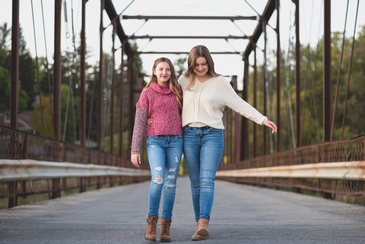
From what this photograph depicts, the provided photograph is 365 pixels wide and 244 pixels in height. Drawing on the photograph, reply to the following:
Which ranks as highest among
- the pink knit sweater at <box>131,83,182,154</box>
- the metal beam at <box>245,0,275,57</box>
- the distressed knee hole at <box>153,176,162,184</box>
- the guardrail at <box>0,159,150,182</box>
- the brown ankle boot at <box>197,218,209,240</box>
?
the metal beam at <box>245,0,275,57</box>

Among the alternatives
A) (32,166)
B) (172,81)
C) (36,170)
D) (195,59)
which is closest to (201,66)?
(195,59)

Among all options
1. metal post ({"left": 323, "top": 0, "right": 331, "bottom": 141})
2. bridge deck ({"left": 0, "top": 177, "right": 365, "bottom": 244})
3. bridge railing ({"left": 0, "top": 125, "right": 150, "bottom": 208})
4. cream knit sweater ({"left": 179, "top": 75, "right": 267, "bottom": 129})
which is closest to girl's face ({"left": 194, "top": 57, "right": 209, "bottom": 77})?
A: cream knit sweater ({"left": 179, "top": 75, "right": 267, "bottom": 129})

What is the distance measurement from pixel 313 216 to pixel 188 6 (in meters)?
25.2

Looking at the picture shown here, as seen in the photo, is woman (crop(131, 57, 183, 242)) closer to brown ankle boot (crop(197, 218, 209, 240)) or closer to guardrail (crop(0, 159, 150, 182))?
brown ankle boot (crop(197, 218, 209, 240))

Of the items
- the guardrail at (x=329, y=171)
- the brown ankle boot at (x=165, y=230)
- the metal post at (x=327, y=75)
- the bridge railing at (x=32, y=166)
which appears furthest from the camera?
the metal post at (x=327, y=75)

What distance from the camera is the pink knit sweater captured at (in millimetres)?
7070

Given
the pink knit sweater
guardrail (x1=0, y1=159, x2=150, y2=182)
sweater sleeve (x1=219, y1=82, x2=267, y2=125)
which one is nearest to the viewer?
the pink knit sweater

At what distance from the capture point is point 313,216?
9852 mm

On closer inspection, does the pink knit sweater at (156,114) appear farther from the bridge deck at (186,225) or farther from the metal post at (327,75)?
the metal post at (327,75)

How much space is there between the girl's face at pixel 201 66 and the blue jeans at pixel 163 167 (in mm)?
522

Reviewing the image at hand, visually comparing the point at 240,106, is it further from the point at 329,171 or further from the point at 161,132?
the point at 329,171

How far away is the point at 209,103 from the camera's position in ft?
23.8

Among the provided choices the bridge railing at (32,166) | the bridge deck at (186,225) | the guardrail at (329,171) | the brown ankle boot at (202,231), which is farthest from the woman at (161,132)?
the guardrail at (329,171)

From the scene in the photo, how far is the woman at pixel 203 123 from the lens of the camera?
7141 millimetres
